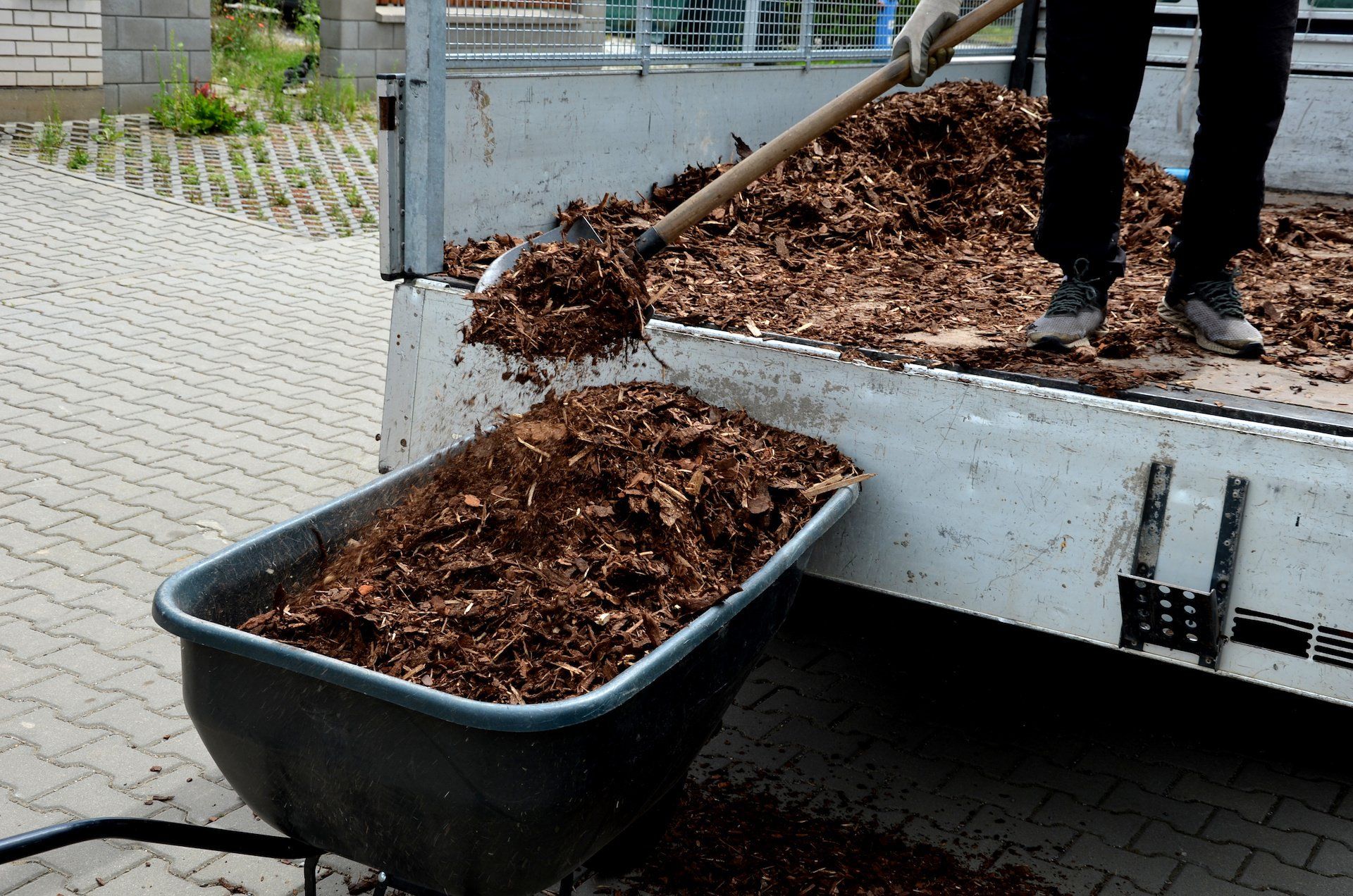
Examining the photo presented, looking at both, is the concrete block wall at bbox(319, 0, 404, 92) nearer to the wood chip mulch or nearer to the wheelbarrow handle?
the wood chip mulch

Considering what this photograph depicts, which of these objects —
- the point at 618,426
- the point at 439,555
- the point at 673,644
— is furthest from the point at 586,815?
the point at 618,426

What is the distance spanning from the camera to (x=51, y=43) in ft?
34.4

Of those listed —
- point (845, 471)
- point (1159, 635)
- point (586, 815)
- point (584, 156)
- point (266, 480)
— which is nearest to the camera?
point (586, 815)

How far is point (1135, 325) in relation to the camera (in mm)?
3143

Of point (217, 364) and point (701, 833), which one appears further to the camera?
point (217, 364)

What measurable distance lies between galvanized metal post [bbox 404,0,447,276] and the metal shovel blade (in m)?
0.15

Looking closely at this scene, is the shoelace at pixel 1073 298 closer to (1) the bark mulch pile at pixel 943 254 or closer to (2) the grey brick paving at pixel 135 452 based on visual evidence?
(1) the bark mulch pile at pixel 943 254

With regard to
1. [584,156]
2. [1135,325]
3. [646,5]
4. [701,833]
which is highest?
[646,5]

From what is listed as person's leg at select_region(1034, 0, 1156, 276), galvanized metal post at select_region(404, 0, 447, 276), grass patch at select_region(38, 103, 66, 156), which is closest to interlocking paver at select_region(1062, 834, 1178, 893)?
person's leg at select_region(1034, 0, 1156, 276)

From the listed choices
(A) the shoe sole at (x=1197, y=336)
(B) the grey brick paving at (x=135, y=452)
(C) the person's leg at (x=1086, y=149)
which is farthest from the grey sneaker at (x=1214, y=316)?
(B) the grey brick paving at (x=135, y=452)

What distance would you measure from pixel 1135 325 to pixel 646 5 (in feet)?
6.12

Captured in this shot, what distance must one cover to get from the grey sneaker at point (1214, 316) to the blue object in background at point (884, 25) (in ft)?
8.11

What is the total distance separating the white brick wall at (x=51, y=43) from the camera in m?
10.2

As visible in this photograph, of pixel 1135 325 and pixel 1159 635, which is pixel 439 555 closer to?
pixel 1159 635
